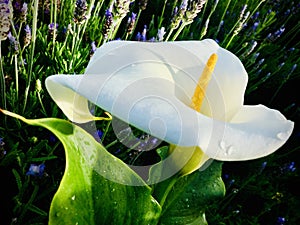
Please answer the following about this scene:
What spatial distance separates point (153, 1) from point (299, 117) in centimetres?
80

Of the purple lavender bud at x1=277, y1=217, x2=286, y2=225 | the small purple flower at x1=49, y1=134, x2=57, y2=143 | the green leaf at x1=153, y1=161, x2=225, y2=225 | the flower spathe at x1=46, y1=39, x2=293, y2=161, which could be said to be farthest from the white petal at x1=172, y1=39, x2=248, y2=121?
the purple lavender bud at x1=277, y1=217, x2=286, y2=225

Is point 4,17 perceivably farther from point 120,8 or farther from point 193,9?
point 193,9

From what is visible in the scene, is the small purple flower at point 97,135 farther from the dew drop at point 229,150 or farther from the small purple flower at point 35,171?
the dew drop at point 229,150

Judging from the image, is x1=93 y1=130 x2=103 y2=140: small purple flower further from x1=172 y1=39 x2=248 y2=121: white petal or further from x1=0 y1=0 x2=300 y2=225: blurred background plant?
x1=172 y1=39 x2=248 y2=121: white petal

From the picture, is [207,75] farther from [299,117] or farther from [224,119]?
[299,117]

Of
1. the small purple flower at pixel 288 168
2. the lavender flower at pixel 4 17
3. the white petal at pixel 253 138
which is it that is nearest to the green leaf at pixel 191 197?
the white petal at pixel 253 138

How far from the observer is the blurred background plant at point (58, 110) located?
0.90 m

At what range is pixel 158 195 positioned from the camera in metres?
0.61

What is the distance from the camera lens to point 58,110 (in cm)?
108

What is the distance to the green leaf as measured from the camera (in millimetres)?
639

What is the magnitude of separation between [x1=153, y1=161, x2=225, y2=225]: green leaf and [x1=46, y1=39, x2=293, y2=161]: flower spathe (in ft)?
0.48

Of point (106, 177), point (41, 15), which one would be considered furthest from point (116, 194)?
point (41, 15)

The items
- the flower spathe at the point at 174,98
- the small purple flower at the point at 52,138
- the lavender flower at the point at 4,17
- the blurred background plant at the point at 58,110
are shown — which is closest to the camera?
the flower spathe at the point at 174,98

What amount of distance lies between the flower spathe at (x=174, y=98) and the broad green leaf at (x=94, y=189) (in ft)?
0.13
